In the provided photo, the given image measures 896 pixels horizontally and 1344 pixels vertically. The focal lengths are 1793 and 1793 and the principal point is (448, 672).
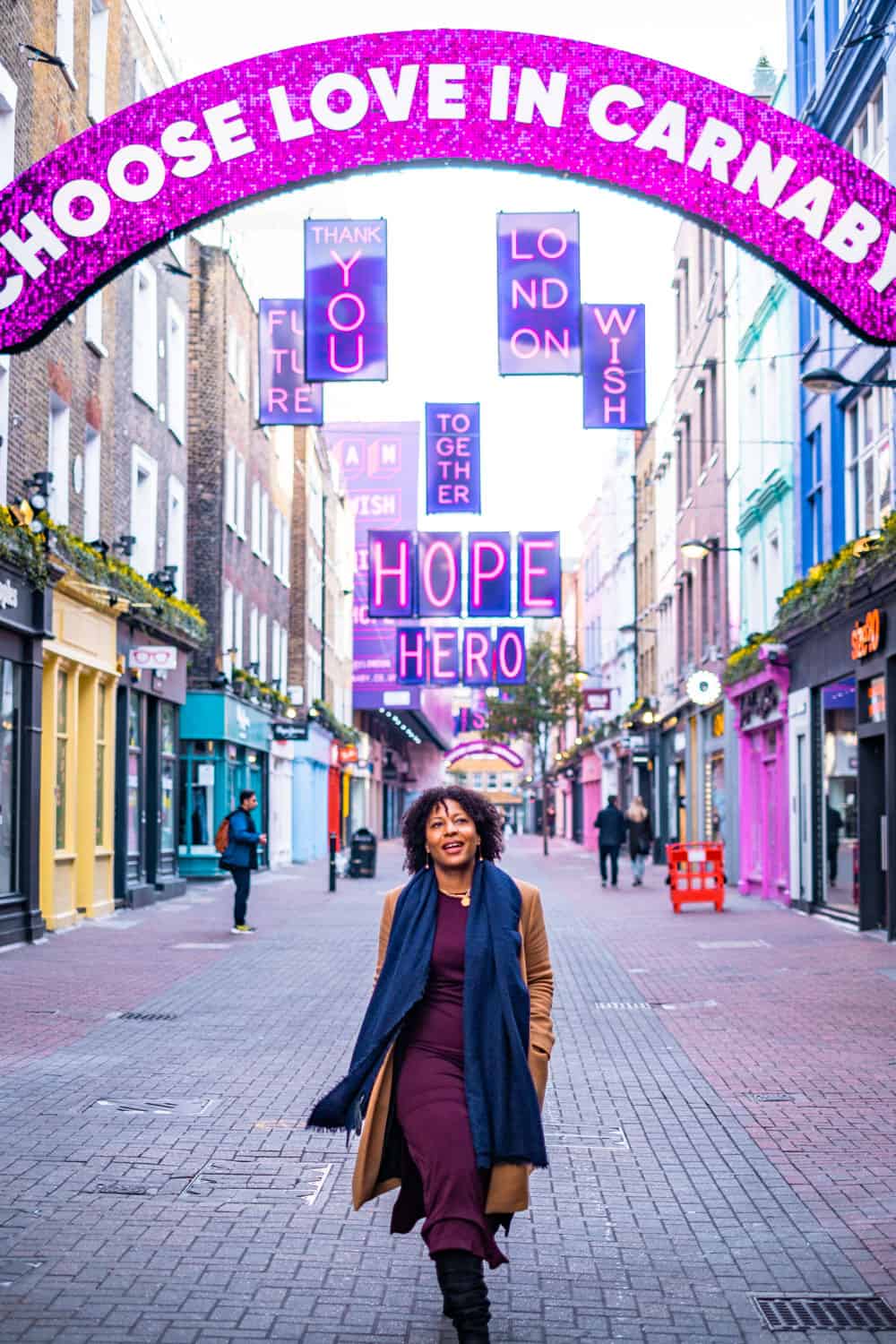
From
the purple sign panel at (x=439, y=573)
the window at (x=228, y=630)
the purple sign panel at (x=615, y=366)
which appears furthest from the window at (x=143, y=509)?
the purple sign panel at (x=615, y=366)

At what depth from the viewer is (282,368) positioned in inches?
754

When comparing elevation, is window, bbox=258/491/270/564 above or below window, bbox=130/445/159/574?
above

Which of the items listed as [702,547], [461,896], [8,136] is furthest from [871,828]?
[461,896]

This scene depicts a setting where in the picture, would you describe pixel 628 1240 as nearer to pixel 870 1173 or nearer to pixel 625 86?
pixel 870 1173

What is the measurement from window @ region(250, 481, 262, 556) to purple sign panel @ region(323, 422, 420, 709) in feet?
76.0

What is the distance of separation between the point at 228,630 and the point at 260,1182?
3059cm

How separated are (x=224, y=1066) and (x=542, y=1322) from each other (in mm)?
5648

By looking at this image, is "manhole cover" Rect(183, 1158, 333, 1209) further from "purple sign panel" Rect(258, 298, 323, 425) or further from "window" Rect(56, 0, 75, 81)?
"window" Rect(56, 0, 75, 81)

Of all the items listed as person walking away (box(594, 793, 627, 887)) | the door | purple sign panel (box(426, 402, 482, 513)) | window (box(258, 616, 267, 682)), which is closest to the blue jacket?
purple sign panel (box(426, 402, 482, 513))

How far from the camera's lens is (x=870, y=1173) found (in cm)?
782

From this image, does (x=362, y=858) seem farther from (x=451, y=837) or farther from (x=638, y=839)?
(x=451, y=837)

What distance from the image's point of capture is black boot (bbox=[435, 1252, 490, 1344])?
194 inches

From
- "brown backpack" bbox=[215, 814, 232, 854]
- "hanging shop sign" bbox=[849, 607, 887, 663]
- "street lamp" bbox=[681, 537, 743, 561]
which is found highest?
"street lamp" bbox=[681, 537, 743, 561]

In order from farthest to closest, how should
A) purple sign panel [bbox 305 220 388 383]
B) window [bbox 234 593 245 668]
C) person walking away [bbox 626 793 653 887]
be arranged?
window [bbox 234 593 245 668], person walking away [bbox 626 793 653 887], purple sign panel [bbox 305 220 388 383]
